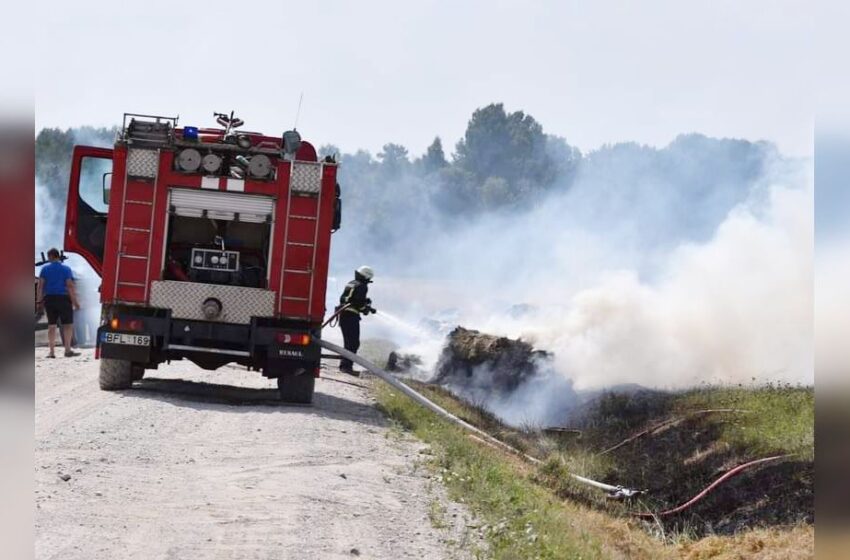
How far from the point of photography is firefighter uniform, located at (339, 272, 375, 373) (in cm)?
1945

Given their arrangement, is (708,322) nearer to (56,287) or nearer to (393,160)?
(56,287)

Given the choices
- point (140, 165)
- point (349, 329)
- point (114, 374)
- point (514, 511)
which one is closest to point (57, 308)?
point (349, 329)

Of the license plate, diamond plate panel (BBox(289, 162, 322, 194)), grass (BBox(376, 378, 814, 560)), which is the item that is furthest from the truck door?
grass (BBox(376, 378, 814, 560))

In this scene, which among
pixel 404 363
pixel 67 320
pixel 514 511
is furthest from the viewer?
pixel 404 363

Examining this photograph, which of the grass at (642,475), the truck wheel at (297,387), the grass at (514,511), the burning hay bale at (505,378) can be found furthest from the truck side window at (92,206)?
the burning hay bale at (505,378)

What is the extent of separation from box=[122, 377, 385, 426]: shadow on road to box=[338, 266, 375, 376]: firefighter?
2.18 m

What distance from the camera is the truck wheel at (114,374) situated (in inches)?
604

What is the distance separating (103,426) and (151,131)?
4468mm

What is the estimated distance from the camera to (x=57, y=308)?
19.8 m

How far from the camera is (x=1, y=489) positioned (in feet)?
8.50

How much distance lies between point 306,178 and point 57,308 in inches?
269

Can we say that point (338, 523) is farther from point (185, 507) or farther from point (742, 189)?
point (742, 189)

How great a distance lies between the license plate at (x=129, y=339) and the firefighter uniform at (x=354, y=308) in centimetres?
493

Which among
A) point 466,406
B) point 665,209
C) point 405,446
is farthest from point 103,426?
point 665,209
